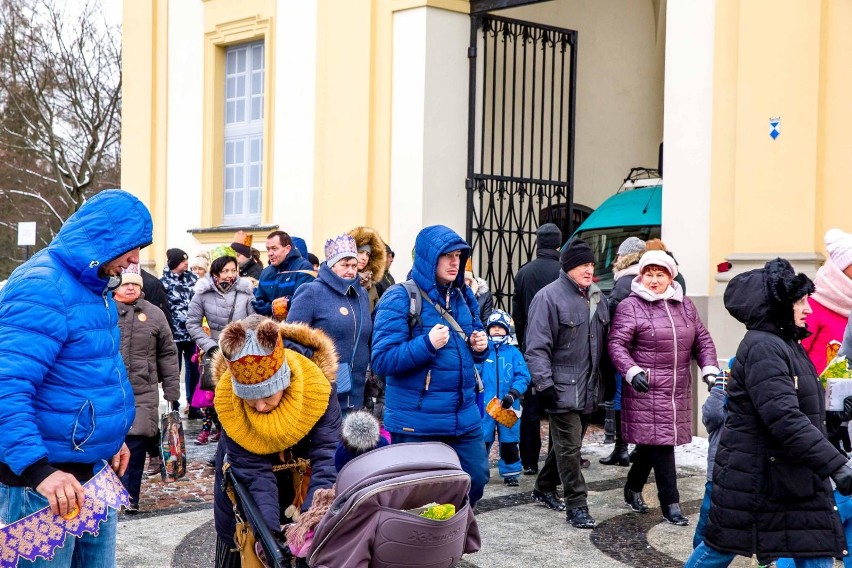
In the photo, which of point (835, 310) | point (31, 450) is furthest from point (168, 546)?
point (835, 310)

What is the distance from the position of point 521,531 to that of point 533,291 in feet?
8.45

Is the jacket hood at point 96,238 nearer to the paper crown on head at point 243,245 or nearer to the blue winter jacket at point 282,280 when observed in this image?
the blue winter jacket at point 282,280

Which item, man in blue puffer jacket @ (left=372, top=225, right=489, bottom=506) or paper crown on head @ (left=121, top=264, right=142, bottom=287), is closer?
man in blue puffer jacket @ (left=372, top=225, right=489, bottom=506)

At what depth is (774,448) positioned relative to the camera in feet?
14.9

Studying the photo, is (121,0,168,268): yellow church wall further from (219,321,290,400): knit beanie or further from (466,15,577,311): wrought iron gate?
(219,321,290,400): knit beanie

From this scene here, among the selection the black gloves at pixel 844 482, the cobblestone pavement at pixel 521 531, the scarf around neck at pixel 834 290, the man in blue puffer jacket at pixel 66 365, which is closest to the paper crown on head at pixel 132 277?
the cobblestone pavement at pixel 521 531

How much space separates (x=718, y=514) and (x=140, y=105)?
1331 cm

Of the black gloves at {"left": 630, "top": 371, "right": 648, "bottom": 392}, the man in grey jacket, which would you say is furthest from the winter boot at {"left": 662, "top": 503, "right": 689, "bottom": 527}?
the black gloves at {"left": 630, "top": 371, "right": 648, "bottom": 392}

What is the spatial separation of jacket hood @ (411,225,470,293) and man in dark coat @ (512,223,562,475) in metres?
3.02

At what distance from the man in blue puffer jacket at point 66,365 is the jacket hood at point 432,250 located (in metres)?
2.07

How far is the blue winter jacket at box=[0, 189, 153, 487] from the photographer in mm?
3424

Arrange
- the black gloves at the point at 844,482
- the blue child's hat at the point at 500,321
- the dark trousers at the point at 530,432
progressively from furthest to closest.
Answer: the dark trousers at the point at 530,432 → the blue child's hat at the point at 500,321 → the black gloves at the point at 844,482

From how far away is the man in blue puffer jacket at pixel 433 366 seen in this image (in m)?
5.58

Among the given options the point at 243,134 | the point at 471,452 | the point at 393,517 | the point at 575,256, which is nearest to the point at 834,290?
the point at 575,256
